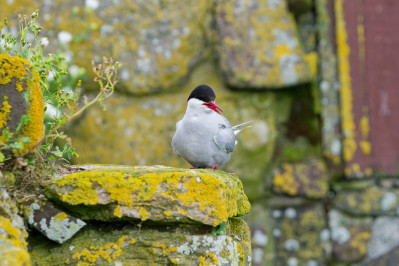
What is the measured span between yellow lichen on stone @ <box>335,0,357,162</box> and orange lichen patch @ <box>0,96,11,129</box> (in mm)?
3353

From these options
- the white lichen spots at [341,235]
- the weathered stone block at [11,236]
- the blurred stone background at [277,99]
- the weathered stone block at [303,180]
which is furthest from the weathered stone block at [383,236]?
the weathered stone block at [11,236]

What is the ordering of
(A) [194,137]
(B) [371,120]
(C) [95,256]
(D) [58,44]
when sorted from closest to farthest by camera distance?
(C) [95,256]
(A) [194,137]
(D) [58,44]
(B) [371,120]

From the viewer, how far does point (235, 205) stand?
2.11 metres

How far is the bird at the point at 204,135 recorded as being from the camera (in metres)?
2.93

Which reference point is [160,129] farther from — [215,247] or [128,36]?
[215,247]

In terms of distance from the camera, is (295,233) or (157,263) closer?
(157,263)


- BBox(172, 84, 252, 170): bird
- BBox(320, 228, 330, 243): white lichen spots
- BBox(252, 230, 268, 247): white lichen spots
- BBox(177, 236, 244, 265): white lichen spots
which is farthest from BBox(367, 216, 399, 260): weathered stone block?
BBox(177, 236, 244, 265): white lichen spots

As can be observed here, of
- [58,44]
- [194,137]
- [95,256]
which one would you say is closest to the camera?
[95,256]

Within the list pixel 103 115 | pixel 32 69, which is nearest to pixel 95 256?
pixel 32 69

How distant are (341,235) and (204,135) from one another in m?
2.18

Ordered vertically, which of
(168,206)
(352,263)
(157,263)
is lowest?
(352,263)

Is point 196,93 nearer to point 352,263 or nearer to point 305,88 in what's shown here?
point 305,88

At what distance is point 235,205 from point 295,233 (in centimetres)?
267

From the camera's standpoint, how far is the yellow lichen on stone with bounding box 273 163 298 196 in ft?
15.2
